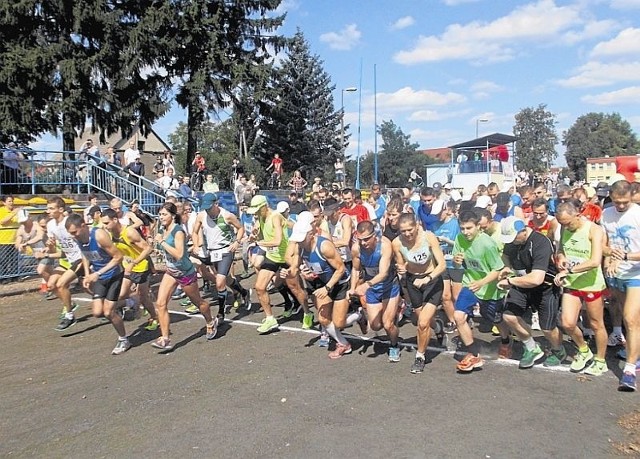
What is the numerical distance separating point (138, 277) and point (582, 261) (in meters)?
5.53

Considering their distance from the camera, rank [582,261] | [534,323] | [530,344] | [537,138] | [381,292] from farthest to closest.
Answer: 1. [537,138]
2. [534,323]
3. [381,292]
4. [530,344]
5. [582,261]

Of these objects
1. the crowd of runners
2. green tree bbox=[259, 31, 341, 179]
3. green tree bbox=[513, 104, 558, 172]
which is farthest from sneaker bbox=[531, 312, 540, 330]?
green tree bbox=[513, 104, 558, 172]

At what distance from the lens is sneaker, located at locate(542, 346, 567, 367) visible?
6004 mm

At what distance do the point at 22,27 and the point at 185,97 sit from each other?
722cm

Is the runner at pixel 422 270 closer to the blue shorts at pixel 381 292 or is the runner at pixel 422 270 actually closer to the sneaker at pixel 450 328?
the blue shorts at pixel 381 292

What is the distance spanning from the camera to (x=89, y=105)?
24.2 m

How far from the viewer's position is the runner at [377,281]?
6070 millimetres

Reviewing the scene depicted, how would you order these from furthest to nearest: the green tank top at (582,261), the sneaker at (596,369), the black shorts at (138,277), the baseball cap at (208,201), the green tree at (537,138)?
the green tree at (537,138) < the baseball cap at (208,201) < the black shorts at (138,277) < the sneaker at (596,369) < the green tank top at (582,261)

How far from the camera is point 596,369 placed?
18.9 ft

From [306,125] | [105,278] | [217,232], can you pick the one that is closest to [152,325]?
[105,278]

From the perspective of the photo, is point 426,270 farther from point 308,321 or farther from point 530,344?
point 308,321

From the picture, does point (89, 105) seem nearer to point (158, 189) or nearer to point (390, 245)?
point (158, 189)

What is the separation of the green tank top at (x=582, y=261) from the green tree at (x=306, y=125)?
29.0 metres

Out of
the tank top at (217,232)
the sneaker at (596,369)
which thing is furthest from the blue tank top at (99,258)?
the sneaker at (596,369)
